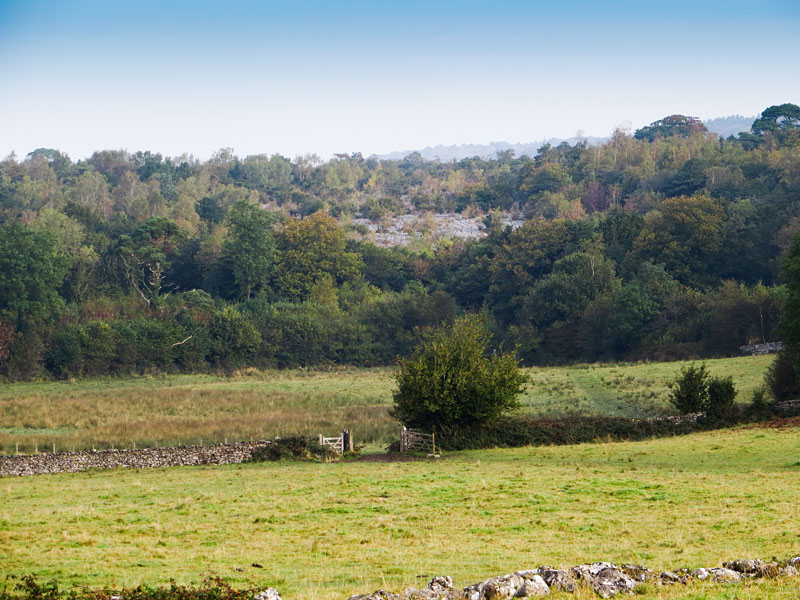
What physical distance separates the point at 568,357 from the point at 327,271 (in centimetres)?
3413

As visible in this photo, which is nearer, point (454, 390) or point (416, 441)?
point (416, 441)

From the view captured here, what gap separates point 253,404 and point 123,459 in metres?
20.5

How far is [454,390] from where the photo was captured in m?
36.1

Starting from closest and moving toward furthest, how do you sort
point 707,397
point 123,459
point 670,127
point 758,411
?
point 123,459 < point 758,411 < point 707,397 < point 670,127

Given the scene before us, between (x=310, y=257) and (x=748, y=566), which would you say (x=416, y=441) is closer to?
(x=748, y=566)

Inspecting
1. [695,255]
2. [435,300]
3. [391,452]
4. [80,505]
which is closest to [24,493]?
[80,505]

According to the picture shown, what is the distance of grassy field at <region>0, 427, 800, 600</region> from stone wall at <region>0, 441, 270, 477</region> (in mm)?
2264

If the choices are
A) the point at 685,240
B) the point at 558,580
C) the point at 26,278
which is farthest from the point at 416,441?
the point at 685,240

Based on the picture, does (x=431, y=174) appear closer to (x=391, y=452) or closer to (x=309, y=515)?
(x=391, y=452)

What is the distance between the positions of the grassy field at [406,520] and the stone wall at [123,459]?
226 centimetres

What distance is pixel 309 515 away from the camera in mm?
20188

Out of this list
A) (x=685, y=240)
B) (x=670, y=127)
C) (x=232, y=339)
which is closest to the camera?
(x=232, y=339)

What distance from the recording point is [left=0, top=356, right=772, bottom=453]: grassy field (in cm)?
4178

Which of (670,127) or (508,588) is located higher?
(670,127)
